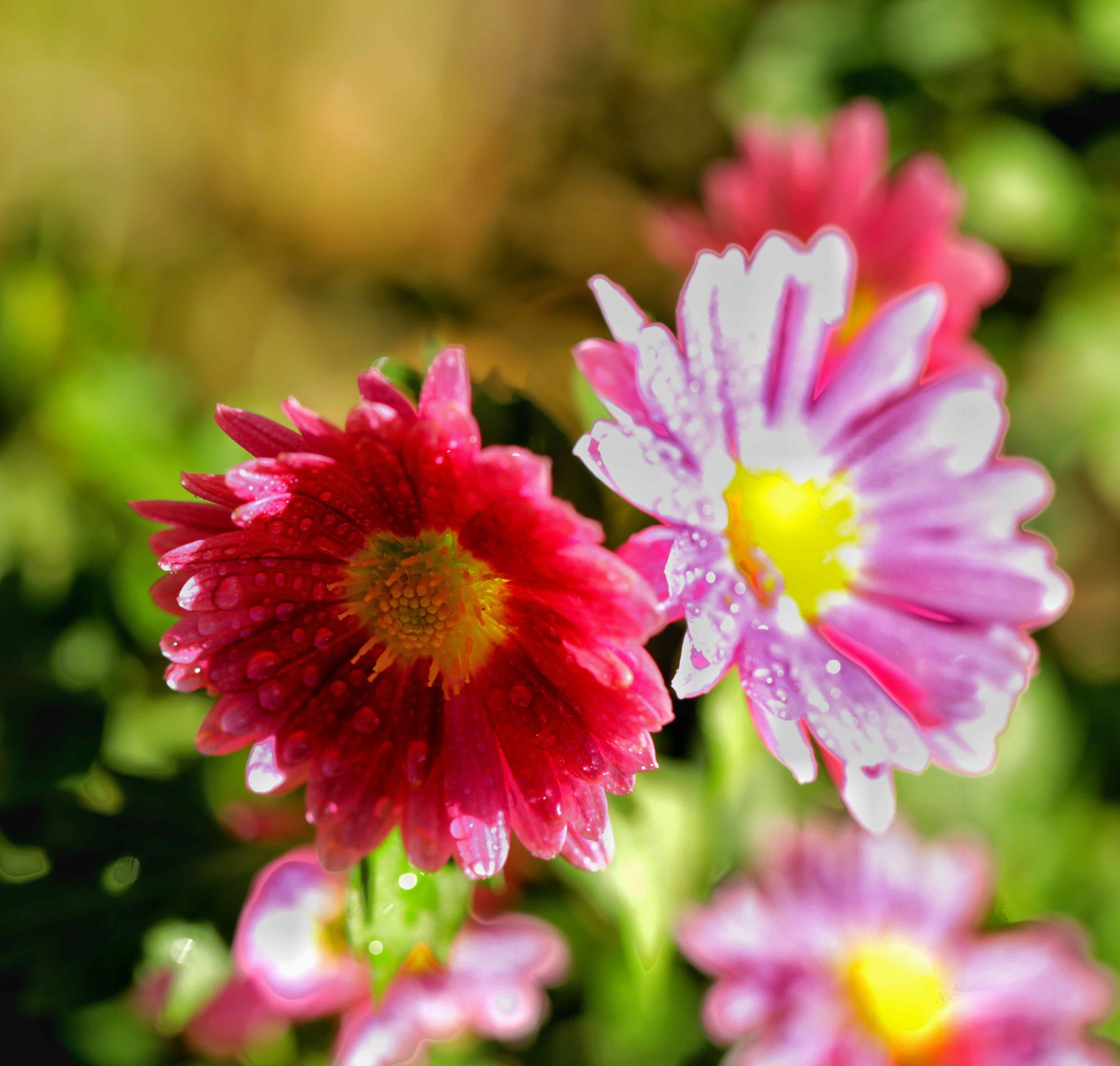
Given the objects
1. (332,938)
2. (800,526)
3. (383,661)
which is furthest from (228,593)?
(332,938)

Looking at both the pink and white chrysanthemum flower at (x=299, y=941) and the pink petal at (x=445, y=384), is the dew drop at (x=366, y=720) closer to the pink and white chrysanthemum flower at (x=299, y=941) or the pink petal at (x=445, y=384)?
the pink petal at (x=445, y=384)

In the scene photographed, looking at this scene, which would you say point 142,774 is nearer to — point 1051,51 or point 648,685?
point 648,685

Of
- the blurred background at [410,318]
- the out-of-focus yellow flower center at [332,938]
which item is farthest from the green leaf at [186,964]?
the out-of-focus yellow flower center at [332,938]

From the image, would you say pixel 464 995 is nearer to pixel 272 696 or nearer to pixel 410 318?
pixel 272 696

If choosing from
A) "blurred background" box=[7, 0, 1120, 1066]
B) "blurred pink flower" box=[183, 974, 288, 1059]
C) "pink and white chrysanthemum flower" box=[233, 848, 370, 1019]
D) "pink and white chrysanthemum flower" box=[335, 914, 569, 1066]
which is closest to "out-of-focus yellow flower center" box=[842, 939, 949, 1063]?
"blurred background" box=[7, 0, 1120, 1066]

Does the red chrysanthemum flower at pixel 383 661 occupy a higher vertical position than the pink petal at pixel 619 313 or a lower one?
lower
